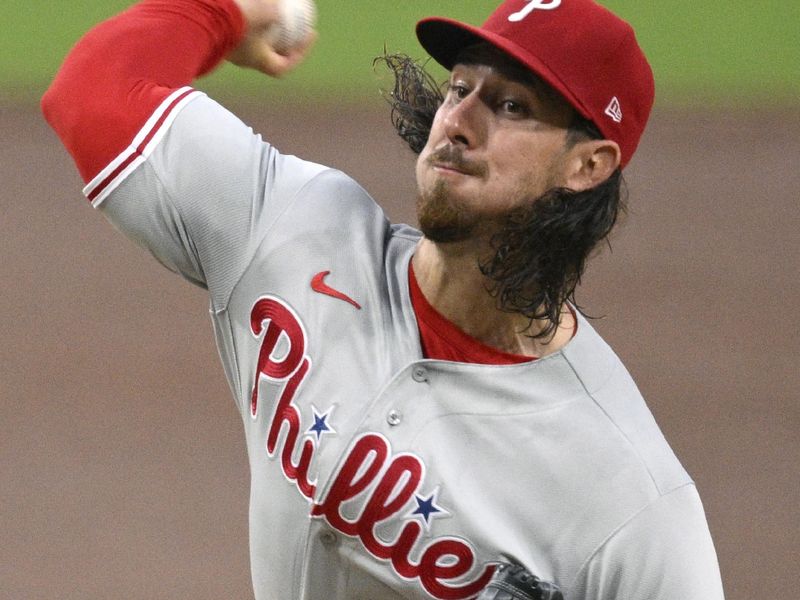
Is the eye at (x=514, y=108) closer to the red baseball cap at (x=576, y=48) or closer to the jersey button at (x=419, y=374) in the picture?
the red baseball cap at (x=576, y=48)

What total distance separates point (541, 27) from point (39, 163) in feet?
19.1

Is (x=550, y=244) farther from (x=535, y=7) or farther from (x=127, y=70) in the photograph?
(x=127, y=70)

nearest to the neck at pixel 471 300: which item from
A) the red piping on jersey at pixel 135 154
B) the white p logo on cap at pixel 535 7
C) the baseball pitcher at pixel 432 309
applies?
the baseball pitcher at pixel 432 309

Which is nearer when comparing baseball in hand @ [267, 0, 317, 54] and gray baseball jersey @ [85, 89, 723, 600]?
gray baseball jersey @ [85, 89, 723, 600]

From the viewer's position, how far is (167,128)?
76.5 inches

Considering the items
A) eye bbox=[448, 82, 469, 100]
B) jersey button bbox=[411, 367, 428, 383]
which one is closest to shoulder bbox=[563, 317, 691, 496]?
jersey button bbox=[411, 367, 428, 383]

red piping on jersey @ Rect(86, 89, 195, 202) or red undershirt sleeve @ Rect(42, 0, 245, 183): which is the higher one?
red undershirt sleeve @ Rect(42, 0, 245, 183)

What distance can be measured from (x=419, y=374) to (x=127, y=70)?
2.11 feet

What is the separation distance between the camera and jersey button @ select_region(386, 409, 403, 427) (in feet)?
6.48

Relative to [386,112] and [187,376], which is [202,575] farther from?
[386,112]

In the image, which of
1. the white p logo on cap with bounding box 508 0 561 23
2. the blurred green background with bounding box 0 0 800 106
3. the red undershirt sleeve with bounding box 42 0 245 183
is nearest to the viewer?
the red undershirt sleeve with bounding box 42 0 245 183

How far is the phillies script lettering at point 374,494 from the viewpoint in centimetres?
193

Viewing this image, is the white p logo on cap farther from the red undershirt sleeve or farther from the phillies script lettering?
the phillies script lettering

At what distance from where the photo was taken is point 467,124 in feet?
6.49
